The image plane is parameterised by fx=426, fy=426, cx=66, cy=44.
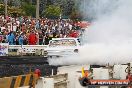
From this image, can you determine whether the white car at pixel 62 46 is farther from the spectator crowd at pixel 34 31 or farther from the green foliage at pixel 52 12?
the green foliage at pixel 52 12

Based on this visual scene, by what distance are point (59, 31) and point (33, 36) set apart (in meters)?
3.43

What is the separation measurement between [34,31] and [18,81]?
19.0m

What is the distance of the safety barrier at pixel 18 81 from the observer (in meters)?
7.78

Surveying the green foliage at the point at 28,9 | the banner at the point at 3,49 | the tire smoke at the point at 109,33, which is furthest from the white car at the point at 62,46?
the green foliage at the point at 28,9

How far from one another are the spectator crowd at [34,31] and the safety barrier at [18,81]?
51.6ft

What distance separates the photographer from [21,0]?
49.6 m

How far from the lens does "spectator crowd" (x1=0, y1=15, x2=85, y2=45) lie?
1002 inches

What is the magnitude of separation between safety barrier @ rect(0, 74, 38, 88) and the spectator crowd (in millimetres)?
15743

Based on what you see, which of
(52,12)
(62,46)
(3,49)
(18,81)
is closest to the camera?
(18,81)

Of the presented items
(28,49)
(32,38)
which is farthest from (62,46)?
(32,38)

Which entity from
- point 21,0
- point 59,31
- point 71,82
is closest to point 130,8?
point 71,82

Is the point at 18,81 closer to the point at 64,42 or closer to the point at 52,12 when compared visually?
the point at 64,42

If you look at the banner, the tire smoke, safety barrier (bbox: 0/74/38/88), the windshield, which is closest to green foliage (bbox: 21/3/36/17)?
the banner

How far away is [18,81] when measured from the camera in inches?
318
